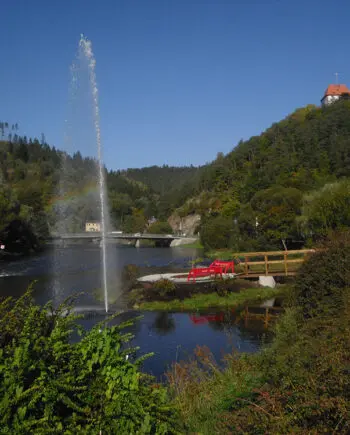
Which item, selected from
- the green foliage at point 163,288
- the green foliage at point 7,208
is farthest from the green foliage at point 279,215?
the green foliage at point 7,208

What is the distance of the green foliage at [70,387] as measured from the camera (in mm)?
3766

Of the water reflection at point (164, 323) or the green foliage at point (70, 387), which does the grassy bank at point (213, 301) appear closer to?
the water reflection at point (164, 323)

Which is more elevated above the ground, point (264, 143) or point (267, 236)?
point (264, 143)

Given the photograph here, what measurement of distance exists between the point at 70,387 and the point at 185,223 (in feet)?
368

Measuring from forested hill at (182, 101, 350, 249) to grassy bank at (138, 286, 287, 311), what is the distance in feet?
21.6

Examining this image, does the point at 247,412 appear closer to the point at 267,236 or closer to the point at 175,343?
the point at 175,343

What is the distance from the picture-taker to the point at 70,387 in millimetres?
3994

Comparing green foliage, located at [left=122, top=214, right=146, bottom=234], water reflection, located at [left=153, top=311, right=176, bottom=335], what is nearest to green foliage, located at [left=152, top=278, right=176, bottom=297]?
water reflection, located at [left=153, top=311, right=176, bottom=335]

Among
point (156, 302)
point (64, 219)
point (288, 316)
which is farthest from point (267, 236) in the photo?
point (64, 219)

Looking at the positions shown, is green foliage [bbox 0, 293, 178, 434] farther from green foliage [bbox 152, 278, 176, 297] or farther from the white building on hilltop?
the white building on hilltop

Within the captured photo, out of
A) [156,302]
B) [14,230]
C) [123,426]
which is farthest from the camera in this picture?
[14,230]

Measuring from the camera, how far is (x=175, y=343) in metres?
17.1

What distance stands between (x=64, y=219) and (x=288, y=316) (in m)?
88.0

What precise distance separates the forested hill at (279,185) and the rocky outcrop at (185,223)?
2476mm
